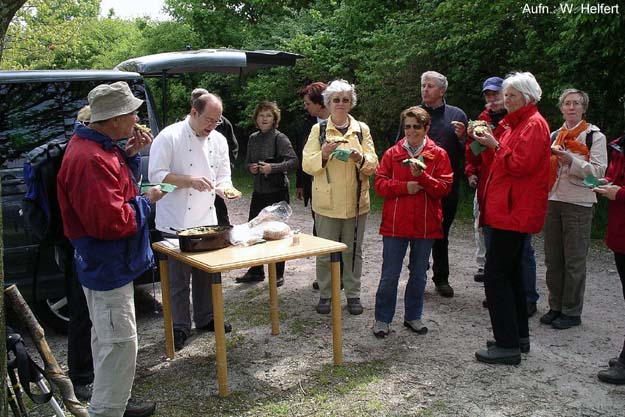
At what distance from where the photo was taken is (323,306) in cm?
524

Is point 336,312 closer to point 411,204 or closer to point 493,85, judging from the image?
point 411,204

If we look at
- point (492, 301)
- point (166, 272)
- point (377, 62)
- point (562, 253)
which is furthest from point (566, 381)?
point (377, 62)

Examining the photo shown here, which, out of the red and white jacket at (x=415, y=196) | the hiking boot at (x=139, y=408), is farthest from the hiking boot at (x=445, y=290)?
the hiking boot at (x=139, y=408)

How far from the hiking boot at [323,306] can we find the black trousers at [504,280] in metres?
1.55

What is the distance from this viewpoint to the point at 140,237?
3148 mm

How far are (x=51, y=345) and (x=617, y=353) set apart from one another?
4272 millimetres

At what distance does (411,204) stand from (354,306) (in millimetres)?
1204

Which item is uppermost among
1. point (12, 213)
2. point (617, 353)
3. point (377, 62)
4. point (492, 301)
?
point (377, 62)

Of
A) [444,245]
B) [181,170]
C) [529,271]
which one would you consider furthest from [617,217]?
[181,170]

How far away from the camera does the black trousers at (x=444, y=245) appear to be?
5648 millimetres

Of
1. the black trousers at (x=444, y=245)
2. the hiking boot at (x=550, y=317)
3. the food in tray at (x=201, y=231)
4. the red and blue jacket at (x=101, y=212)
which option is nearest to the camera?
the red and blue jacket at (x=101, y=212)

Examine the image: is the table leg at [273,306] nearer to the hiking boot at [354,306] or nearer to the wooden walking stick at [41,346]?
the hiking boot at [354,306]

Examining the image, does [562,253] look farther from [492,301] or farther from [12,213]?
[12,213]

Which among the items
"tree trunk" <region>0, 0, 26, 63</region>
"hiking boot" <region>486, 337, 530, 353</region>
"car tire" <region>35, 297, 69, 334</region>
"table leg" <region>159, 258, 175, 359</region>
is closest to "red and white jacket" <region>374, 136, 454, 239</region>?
"hiking boot" <region>486, 337, 530, 353</region>
